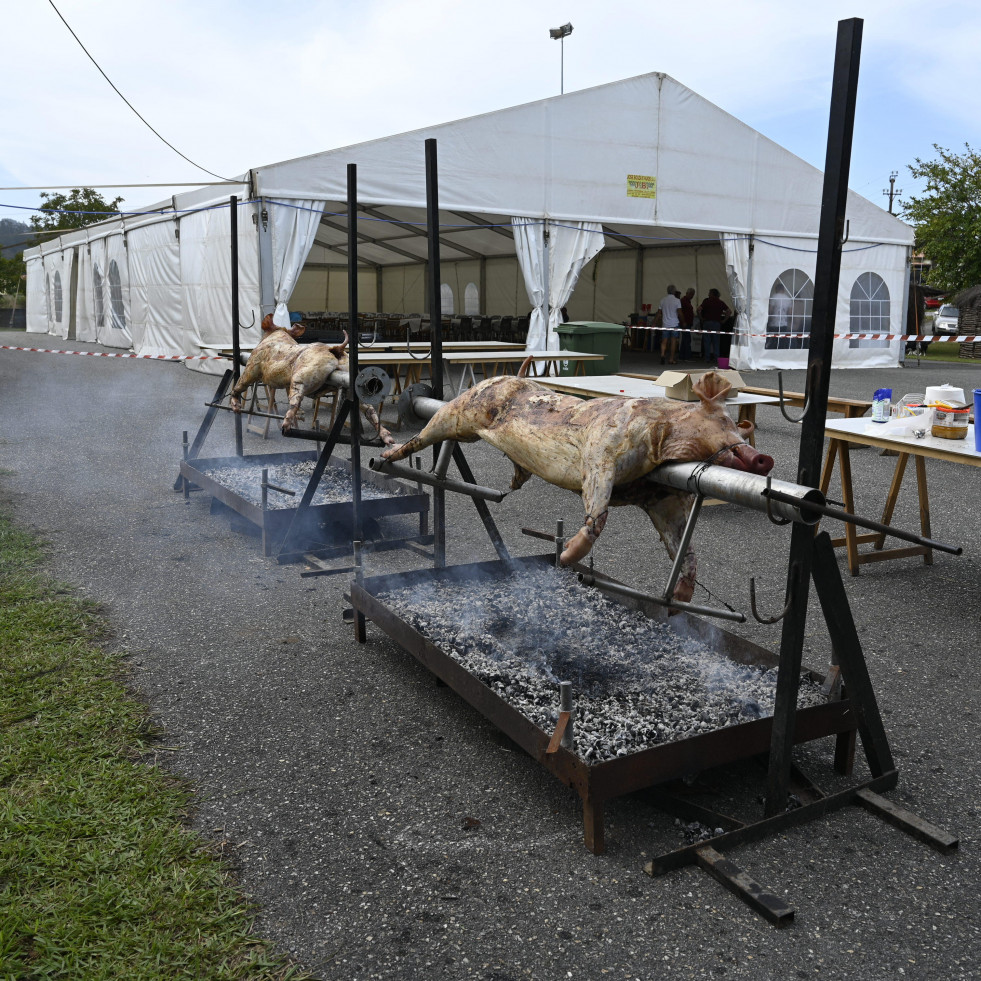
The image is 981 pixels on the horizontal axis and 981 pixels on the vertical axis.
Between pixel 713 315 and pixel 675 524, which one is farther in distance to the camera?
pixel 713 315

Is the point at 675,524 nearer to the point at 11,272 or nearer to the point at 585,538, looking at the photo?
the point at 585,538

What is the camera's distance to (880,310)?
1823 cm

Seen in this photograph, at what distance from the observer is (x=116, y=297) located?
824 inches

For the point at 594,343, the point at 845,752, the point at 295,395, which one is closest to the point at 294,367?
the point at 295,395

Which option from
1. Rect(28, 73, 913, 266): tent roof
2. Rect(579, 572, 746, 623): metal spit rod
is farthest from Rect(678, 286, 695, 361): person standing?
Rect(579, 572, 746, 623): metal spit rod

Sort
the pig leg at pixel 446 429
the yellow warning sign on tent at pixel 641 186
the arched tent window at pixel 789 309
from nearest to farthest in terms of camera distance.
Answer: the pig leg at pixel 446 429 < the yellow warning sign on tent at pixel 641 186 < the arched tent window at pixel 789 309

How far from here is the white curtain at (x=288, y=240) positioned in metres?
13.0

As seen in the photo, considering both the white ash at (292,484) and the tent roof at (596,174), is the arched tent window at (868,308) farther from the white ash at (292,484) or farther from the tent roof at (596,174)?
the white ash at (292,484)

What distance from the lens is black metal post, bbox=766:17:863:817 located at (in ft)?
7.58

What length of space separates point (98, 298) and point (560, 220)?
13.4 meters

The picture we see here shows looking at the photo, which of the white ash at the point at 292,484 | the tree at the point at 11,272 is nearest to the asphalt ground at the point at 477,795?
the white ash at the point at 292,484

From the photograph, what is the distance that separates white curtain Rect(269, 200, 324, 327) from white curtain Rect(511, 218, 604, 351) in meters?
3.69

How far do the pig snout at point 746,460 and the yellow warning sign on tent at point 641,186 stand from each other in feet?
46.2

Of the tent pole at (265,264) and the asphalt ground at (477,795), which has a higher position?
the tent pole at (265,264)
